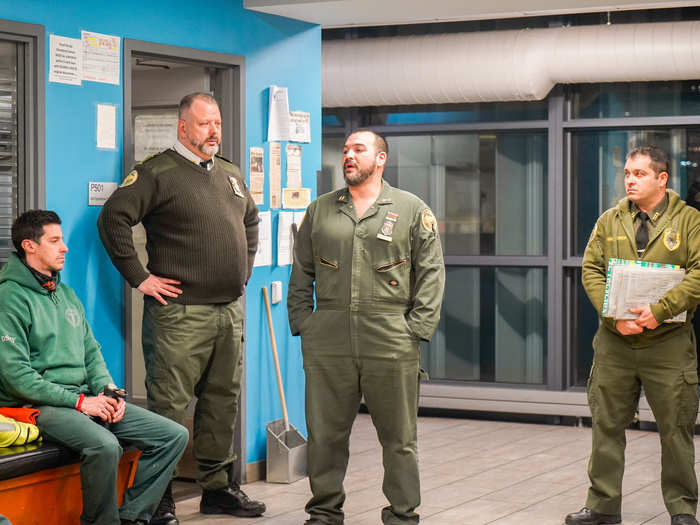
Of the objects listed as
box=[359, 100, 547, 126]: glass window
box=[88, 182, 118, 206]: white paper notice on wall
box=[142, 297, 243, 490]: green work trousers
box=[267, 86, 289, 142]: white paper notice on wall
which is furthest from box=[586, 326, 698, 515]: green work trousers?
box=[359, 100, 547, 126]: glass window

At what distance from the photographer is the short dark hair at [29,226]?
13.1 feet

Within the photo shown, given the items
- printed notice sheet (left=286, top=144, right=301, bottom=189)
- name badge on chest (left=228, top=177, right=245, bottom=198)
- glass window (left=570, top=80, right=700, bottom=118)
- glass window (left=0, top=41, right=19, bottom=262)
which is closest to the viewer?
glass window (left=0, top=41, right=19, bottom=262)

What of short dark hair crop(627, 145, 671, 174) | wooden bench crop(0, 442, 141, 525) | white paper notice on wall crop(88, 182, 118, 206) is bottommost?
wooden bench crop(0, 442, 141, 525)

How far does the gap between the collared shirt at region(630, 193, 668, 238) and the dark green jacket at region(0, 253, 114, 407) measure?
2.23 meters

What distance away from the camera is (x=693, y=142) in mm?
6992

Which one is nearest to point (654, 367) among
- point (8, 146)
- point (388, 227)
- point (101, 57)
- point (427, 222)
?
point (427, 222)

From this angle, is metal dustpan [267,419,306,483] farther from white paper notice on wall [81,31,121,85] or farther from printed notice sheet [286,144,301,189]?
white paper notice on wall [81,31,121,85]

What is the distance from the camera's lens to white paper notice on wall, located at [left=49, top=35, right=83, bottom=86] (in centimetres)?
439

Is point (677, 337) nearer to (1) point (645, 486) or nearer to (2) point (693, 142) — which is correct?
(1) point (645, 486)

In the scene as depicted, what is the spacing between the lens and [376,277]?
434 cm

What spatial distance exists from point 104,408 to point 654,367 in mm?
2151

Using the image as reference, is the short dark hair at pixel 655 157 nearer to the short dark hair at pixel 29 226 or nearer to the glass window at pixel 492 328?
the short dark hair at pixel 29 226

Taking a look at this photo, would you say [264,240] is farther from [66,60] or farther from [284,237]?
[66,60]

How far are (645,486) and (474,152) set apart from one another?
2.92 m
